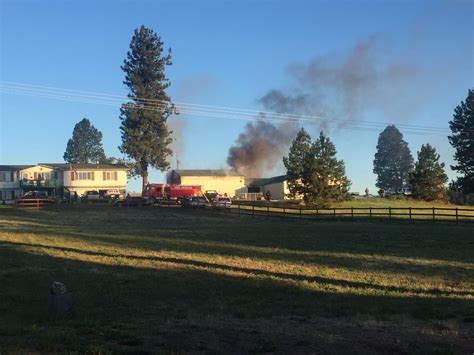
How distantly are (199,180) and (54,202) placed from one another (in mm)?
39263

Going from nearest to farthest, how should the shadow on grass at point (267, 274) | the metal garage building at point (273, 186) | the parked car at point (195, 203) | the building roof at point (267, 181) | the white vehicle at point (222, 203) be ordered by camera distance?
the shadow on grass at point (267, 274) < the white vehicle at point (222, 203) < the parked car at point (195, 203) < the metal garage building at point (273, 186) < the building roof at point (267, 181)

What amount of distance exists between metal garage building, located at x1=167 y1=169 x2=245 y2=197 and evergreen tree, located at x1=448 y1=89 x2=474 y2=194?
3901cm

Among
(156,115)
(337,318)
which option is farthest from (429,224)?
(156,115)

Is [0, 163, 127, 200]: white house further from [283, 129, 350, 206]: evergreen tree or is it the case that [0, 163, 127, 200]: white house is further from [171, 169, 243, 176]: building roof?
[283, 129, 350, 206]: evergreen tree

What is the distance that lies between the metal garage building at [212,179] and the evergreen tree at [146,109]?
472 inches

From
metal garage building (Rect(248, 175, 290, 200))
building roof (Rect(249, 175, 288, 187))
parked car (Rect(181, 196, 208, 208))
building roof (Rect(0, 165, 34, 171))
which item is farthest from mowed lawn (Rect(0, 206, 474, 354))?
building roof (Rect(249, 175, 288, 187))

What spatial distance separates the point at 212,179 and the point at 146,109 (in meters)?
23.3

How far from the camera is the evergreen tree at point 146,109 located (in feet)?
255

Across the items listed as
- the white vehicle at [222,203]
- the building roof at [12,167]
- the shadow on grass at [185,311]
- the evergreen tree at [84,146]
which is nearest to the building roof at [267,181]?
the white vehicle at [222,203]

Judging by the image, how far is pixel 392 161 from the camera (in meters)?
140

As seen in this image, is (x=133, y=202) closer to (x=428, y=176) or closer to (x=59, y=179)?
(x=59, y=179)

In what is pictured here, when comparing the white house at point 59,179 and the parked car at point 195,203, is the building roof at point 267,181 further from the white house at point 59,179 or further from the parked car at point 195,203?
the parked car at point 195,203

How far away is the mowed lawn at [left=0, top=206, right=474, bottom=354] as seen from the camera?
717 centimetres

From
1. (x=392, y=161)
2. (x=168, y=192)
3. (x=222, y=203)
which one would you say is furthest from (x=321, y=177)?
(x=392, y=161)
